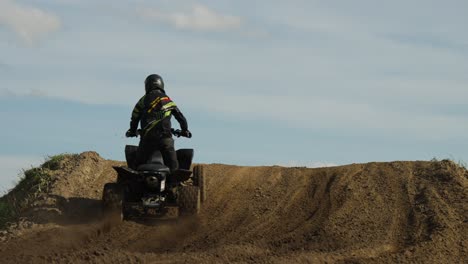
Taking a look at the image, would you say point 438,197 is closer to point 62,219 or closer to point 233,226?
point 233,226

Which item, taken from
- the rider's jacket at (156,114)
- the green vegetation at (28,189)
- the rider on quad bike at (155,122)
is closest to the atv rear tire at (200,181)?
the rider on quad bike at (155,122)

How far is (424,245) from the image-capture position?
42.6ft

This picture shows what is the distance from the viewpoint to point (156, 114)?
49.1ft

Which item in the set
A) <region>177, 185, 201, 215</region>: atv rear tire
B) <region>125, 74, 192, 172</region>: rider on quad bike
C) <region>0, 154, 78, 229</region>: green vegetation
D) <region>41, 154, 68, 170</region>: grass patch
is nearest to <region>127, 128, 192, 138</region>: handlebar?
<region>125, 74, 192, 172</region>: rider on quad bike

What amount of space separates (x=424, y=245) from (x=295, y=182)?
5520 mm

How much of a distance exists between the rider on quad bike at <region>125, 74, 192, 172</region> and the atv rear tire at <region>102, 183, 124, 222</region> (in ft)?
2.86

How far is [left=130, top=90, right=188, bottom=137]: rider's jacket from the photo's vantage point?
14805 mm

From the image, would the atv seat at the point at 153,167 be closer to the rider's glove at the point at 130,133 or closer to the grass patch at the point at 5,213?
the rider's glove at the point at 130,133

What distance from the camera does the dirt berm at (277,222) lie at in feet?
39.9

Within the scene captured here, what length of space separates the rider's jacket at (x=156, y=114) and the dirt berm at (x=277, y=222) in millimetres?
1903

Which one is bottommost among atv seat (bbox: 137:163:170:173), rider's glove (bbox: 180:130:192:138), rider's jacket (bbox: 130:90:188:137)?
atv seat (bbox: 137:163:170:173)

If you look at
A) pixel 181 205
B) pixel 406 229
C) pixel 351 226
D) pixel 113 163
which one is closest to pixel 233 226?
pixel 181 205

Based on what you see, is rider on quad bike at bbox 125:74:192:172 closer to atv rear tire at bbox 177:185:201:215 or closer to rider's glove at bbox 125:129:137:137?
rider's glove at bbox 125:129:137:137

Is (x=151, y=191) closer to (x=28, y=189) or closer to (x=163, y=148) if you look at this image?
(x=163, y=148)
